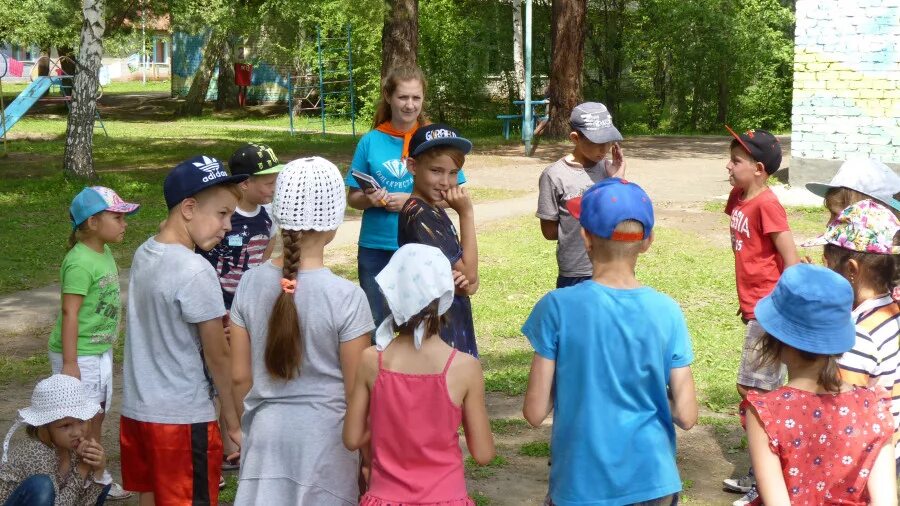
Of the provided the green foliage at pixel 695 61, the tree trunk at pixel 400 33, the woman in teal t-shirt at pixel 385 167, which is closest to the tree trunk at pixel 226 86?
the green foliage at pixel 695 61

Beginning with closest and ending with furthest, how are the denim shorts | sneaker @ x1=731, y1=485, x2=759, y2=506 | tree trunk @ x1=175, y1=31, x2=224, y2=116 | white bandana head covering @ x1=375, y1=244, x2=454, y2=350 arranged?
1. white bandana head covering @ x1=375, y1=244, x2=454, y2=350
2. the denim shorts
3. sneaker @ x1=731, y1=485, x2=759, y2=506
4. tree trunk @ x1=175, y1=31, x2=224, y2=116

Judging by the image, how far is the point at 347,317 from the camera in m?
3.47

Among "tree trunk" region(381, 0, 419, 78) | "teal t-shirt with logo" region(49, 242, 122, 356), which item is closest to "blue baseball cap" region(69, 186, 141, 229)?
"teal t-shirt with logo" region(49, 242, 122, 356)

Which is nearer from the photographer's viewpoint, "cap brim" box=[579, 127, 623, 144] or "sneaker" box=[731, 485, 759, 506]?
"sneaker" box=[731, 485, 759, 506]

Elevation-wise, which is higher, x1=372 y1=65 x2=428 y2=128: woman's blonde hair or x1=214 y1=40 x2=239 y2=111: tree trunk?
x1=214 y1=40 x2=239 y2=111: tree trunk

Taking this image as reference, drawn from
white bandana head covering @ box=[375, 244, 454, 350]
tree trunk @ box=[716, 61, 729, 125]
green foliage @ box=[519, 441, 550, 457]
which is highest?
tree trunk @ box=[716, 61, 729, 125]

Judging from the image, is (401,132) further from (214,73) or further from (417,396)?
(214,73)

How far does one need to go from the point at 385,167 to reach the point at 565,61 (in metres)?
21.5

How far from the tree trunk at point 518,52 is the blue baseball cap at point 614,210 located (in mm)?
28237

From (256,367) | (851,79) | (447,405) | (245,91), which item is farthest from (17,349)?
(245,91)

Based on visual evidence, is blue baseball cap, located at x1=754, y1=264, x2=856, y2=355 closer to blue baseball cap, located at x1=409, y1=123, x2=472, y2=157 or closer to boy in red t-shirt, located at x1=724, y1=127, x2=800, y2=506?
blue baseball cap, located at x1=409, y1=123, x2=472, y2=157

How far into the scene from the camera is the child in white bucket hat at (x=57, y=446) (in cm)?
427

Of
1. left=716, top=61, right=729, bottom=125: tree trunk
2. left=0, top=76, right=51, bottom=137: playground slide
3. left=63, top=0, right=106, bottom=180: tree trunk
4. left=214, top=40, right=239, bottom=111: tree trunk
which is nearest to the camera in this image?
left=63, top=0, right=106, bottom=180: tree trunk

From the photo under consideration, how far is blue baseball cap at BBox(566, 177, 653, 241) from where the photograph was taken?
11.0 ft
